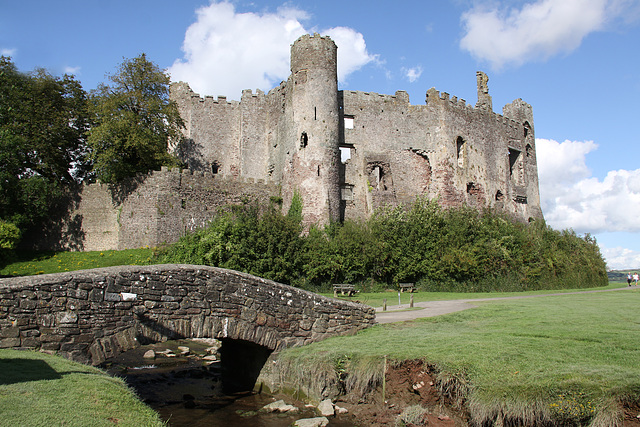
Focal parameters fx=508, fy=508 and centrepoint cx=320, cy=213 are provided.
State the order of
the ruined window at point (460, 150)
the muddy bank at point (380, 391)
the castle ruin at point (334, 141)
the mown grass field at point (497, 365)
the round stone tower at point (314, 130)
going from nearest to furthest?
the mown grass field at point (497, 365) < the muddy bank at point (380, 391) < the round stone tower at point (314, 130) < the castle ruin at point (334, 141) < the ruined window at point (460, 150)

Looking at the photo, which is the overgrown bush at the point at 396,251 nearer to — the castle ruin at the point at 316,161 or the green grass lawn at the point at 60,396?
the castle ruin at the point at 316,161

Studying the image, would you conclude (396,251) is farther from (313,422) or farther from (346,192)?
(313,422)

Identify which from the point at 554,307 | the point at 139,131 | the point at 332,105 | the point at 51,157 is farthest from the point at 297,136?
the point at 554,307

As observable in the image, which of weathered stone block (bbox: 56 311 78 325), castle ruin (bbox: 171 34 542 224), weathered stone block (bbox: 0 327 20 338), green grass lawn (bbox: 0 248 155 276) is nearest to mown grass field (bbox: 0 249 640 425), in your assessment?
weathered stone block (bbox: 0 327 20 338)

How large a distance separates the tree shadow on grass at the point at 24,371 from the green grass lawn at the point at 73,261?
17.7 metres

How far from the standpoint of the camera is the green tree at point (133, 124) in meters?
30.4

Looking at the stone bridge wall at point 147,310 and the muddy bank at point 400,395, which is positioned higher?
the stone bridge wall at point 147,310

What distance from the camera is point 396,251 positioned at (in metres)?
30.2

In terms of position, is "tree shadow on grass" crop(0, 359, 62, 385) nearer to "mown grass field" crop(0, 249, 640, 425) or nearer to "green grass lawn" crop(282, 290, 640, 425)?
"mown grass field" crop(0, 249, 640, 425)

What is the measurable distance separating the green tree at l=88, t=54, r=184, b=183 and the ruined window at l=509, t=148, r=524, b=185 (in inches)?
1181

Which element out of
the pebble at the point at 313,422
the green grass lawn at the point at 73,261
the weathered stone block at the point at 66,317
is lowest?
the pebble at the point at 313,422

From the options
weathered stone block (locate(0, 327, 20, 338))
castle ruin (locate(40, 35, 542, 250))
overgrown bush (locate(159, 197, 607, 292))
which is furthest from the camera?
castle ruin (locate(40, 35, 542, 250))

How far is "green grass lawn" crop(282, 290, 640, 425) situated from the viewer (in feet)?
23.7

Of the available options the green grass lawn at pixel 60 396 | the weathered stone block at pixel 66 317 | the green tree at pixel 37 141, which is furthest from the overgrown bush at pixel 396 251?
the green grass lawn at pixel 60 396
